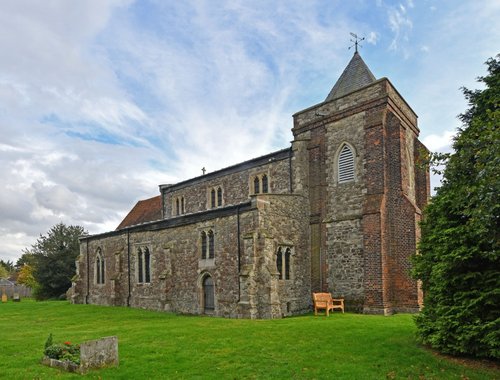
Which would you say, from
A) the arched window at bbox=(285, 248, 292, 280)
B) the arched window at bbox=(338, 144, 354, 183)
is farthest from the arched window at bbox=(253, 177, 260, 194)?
the arched window at bbox=(338, 144, 354, 183)

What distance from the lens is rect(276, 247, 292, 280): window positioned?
70.1 feet

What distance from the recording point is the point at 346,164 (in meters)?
22.3

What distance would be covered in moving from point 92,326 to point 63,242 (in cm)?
2993

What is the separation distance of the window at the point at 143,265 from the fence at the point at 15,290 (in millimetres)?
29827

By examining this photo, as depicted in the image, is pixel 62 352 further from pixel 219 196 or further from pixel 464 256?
pixel 219 196

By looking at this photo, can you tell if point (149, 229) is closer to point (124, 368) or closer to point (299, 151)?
point (299, 151)

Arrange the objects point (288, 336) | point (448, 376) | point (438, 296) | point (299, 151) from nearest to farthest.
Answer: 1. point (448, 376)
2. point (438, 296)
3. point (288, 336)
4. point (299, 151)

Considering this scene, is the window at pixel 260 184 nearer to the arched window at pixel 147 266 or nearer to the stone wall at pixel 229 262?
the stone wall at pixel 229 262

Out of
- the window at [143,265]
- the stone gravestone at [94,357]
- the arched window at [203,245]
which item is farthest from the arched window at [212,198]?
the stone gravestone at [94,357]

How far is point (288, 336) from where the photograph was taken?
546 inches

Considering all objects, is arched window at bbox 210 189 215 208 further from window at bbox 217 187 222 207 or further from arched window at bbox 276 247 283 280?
arched window at bbox 276 247 283 280

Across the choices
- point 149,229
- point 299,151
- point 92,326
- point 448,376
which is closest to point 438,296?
point 448,376

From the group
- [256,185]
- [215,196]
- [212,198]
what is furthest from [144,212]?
[256,185]

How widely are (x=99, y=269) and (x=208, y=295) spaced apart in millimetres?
14437
